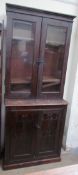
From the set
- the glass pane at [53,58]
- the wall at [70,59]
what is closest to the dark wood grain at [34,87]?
the glass pane at [53,58]

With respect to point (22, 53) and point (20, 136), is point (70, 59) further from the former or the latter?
point (20, 136)

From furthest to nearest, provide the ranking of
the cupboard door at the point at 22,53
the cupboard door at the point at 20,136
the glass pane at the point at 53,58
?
the glass pane at the point at 53,58
the cupboard door at the point at 20,136
the cupboard door at the point at 22,53

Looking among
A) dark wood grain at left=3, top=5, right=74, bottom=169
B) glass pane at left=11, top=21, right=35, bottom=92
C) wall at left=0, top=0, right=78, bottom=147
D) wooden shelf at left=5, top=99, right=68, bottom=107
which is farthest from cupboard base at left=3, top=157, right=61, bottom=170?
glass pane at left=11, top=21, right=35, bottom=92

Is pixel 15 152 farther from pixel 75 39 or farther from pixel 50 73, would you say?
pixel 75 39

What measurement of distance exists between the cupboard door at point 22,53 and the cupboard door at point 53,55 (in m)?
0.09

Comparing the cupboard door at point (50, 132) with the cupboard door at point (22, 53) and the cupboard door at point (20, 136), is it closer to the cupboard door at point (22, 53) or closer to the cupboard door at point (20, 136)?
the cupboard door at point (20, 136)

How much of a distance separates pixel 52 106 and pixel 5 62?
2.66ft

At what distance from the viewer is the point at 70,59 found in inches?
107

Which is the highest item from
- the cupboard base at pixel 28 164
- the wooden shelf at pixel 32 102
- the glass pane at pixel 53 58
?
the glass pane at pixel 53 58

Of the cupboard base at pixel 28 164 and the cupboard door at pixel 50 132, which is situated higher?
the cupboard door at pixel 50 132

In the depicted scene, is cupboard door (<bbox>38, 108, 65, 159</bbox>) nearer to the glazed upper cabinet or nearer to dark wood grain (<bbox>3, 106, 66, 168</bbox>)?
dark wood grain (<bbox>3, 106, 66, 168</bbox>)

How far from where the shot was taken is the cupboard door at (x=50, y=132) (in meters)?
2.34

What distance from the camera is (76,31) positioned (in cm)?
261

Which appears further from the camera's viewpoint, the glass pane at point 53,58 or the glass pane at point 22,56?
the glass pane at point 53,58
